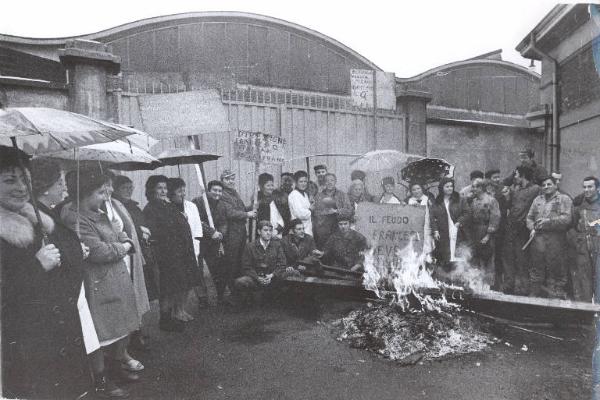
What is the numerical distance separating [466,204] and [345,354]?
353 centimetres

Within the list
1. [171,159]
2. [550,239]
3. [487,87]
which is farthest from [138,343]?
[487,87]

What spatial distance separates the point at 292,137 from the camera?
818 cm

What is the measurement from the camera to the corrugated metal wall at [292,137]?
7.27m

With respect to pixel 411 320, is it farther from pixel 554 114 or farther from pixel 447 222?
pixel 554 114

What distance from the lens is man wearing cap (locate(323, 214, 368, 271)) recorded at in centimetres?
629

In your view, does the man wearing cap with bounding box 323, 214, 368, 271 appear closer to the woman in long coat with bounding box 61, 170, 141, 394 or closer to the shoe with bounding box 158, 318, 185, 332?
the shoe with bounding box 158, 318, 185, 332

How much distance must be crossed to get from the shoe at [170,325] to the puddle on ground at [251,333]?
1.80 feet

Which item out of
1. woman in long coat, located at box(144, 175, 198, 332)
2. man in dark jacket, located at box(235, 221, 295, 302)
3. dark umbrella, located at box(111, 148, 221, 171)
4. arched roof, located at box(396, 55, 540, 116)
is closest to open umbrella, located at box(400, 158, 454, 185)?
man in dark jacket, located at box(235, 221, 295, 302)

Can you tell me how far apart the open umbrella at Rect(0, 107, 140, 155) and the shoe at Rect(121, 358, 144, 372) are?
80.5 inches

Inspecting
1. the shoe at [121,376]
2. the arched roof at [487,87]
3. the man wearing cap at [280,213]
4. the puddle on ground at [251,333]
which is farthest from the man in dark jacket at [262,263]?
the arched roof at [487,87]

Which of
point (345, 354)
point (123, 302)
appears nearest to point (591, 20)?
point (345, 354)

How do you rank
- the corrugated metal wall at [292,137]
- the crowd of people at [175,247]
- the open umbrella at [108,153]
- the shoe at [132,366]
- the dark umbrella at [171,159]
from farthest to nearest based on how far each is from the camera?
the corrugated metal wall at [292,137] < the dark umbrella at [171,159] < the open umbrella at [108,153] < the shoe at [132,366] < the crowd of people at [175,247]

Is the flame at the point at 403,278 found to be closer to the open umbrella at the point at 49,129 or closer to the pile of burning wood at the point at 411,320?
the pile of burning wood at the point at 411,320

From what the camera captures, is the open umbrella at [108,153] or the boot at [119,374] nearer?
the boot at [119,374]
